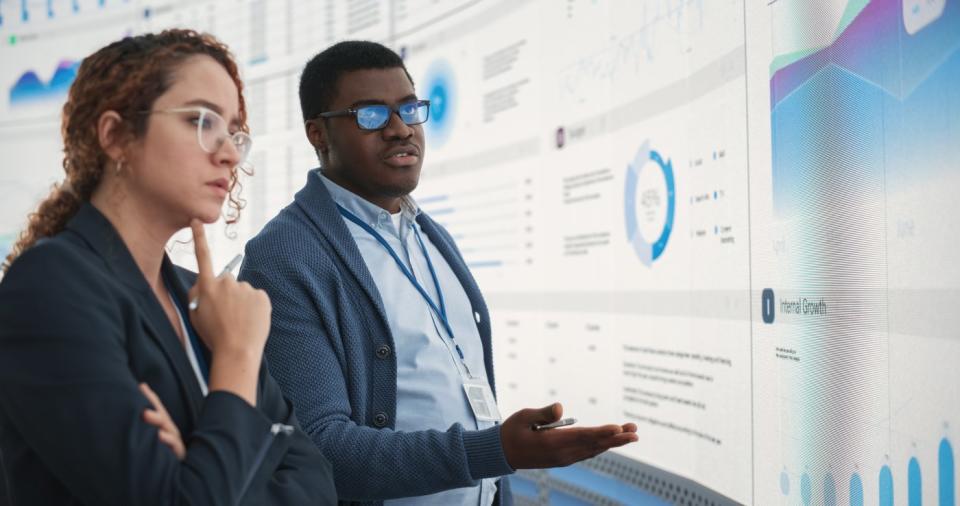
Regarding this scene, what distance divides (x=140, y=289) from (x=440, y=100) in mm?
2070

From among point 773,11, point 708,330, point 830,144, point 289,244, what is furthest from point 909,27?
point 289,244

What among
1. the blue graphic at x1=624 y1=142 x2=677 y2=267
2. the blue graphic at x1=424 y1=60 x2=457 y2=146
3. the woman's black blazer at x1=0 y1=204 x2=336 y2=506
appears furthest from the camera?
the blue graphic at x1=424 y1=60 x2=457 y2=146

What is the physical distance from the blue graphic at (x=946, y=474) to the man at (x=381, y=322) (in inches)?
16.3

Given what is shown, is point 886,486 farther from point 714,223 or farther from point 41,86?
point 41,86

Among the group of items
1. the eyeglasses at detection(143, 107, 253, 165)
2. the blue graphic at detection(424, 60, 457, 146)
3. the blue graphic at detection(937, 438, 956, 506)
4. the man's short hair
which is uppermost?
the blue graphic at detection(424, 60, 457, 146)

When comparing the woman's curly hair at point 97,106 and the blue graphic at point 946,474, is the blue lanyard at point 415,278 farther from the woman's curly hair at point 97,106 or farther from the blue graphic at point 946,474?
the blue graphic at point 946,474

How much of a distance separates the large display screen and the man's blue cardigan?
0.56 metres

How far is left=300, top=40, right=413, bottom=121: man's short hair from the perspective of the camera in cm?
173

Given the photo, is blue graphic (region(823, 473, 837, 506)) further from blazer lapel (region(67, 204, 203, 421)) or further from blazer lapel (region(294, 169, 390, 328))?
blazer lapel (region(67, 204, 203, 421))

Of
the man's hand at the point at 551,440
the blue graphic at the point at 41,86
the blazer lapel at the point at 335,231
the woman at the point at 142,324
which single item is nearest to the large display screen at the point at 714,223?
the man's hand at the point at 551,440

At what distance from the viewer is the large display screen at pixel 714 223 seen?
4.40 feet

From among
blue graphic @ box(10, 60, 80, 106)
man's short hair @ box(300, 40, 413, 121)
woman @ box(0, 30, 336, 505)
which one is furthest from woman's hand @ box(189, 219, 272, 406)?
blue graphic @ box(10, 60, 80, 106)

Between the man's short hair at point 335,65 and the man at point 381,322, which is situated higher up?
the man's short hair at point 335,65

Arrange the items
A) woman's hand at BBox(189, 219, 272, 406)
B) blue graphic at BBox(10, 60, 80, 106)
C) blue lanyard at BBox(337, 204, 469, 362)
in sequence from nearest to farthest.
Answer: woman's hand at BBox(189, 219, 272, 406) → blue lanyard at BBox(337, 204, 469, 362) → blue graphic at BBox(10, 60, 80, 106)
